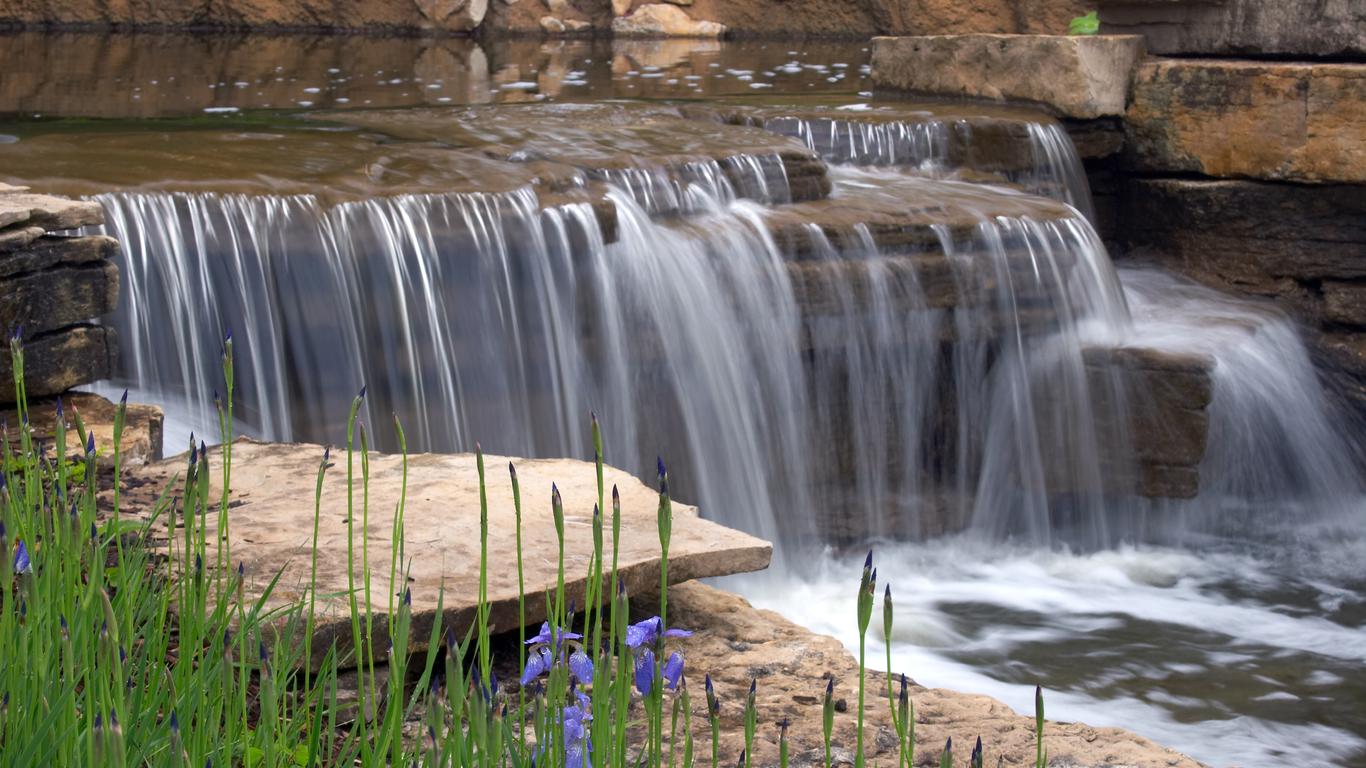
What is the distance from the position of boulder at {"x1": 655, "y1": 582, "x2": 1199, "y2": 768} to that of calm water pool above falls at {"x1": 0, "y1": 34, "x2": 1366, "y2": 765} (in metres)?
1.72

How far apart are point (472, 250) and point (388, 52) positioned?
30.9 ft

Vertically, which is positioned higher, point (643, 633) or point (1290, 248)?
point (643, 633)

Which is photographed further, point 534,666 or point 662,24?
point 662,24

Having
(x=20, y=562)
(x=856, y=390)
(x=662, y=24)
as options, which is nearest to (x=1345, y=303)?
(x=856, y=390)

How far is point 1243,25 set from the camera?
734 centimetres

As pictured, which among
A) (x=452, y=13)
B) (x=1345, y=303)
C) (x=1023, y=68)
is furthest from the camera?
(x=452, y=13)

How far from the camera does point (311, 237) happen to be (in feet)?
16.6

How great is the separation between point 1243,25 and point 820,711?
230 inches

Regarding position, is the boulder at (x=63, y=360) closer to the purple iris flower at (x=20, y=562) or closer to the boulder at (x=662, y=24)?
the purple iris flower at (x=20, y=562)

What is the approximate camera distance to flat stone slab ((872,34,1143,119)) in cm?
757

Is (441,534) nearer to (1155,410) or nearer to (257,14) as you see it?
(1155,410)

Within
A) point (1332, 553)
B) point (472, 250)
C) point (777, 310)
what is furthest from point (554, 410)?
point (1332, 553)

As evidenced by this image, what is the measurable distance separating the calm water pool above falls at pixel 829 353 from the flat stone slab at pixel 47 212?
3.01ft

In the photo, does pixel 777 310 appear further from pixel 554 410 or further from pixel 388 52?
pixel 388 52
